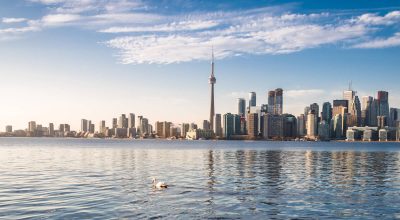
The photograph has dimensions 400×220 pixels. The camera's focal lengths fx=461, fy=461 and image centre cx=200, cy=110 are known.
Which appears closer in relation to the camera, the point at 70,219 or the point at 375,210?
the point at 70,219

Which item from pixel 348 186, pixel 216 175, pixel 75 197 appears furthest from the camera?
pixel 216 175

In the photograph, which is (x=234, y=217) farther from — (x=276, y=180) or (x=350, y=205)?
(x=276, y=180)

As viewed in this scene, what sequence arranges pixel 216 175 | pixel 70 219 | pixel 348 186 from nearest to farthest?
pixel 70 219
pixel 348 186
pixel 216 175

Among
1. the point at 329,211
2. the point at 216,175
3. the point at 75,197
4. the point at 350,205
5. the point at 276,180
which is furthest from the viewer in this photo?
the point at 216,175

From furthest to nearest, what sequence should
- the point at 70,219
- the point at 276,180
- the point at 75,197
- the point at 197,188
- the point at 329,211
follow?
1. the point at 276,180
2. the point at 197,188
3. the point at 75,197
4. the point at 329,211
5. the point at 70,219

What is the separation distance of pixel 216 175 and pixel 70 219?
3686 centimetres

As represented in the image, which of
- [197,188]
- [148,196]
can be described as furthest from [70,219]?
[197,188]

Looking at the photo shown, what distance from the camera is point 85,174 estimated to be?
231 ft

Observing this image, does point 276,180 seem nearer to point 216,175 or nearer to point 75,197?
point 216,175

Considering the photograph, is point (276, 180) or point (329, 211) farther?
point (276, 180)

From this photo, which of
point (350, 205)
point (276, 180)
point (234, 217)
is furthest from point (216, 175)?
point (234, 217)

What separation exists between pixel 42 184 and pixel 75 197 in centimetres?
1331

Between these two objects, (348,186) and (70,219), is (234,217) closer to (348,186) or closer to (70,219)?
(70,219)

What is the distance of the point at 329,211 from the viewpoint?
130 feet
